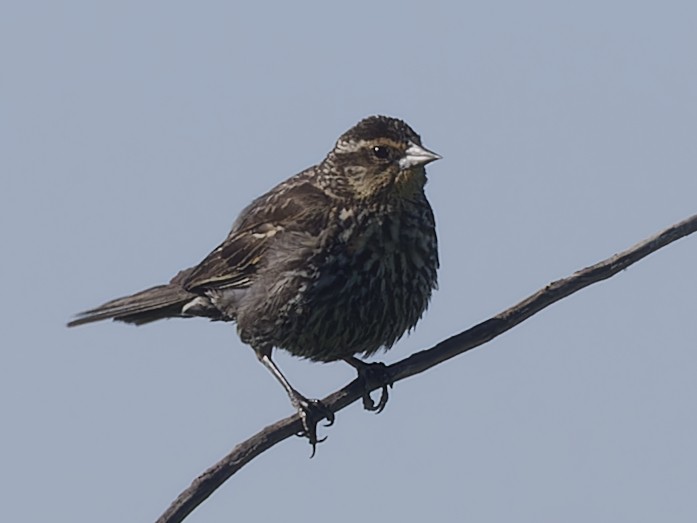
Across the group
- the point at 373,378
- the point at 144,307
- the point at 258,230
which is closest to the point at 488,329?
the point at 373,378

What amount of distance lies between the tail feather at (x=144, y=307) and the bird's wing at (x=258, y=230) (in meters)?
0.11

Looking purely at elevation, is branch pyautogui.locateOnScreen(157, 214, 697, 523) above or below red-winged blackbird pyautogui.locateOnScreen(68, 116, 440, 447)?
below

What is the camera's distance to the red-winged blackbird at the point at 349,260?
7.62m

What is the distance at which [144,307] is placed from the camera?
8711mm

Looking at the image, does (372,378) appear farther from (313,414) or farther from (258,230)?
(258,230)

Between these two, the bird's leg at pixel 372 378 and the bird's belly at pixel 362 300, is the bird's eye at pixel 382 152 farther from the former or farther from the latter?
the bird's leg at pixel 372 378

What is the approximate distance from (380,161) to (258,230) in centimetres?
97

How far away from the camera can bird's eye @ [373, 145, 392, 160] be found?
300 inches

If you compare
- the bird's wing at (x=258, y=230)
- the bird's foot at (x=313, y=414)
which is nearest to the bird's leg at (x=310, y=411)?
the bird's foot at (x=313, y=414)

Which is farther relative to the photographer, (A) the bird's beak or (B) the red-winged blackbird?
(B) the red-winged blackbird

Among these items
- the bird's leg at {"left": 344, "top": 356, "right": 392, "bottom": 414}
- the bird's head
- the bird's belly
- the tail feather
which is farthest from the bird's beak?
the tail feather

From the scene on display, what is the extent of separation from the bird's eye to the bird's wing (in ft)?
1.34

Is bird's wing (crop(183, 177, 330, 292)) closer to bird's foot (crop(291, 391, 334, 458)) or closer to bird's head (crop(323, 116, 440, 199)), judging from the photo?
bird's head (crop(323, 116, 440, 199))

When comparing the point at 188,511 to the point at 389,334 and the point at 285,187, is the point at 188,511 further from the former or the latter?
the point at 285,187
